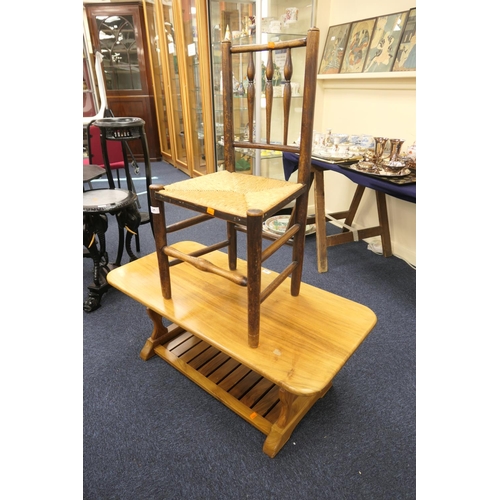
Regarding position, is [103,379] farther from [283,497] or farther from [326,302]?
[326,302]

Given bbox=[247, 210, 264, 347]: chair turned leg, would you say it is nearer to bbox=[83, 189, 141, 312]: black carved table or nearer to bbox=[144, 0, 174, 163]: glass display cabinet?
bbox=[83, 189, 141, 312]: black carved table

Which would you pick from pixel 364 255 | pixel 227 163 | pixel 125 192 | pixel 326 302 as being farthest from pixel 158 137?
pixel 326 302

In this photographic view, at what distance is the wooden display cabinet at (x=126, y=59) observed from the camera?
14.4 feet

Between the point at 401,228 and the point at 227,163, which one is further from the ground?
the point at 227,163

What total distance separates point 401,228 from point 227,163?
1.48m

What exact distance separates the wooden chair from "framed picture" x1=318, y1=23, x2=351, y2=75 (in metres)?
1.49

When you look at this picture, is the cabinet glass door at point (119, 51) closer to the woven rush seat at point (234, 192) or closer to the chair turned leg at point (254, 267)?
the woven rush seat at point (234, 192)

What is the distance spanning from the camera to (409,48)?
1824mm

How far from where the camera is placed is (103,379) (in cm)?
133

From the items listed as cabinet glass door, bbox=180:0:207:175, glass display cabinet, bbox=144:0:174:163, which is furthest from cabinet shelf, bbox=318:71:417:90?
glass display cabinet, bbox=144:0:174:163

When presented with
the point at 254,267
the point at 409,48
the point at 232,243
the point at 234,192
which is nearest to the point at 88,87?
the point at 409,48

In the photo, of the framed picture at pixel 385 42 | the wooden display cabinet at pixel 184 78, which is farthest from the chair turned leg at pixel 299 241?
the wooden display cabinet at pixel 184 78

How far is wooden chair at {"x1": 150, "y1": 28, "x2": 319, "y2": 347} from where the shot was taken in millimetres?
862

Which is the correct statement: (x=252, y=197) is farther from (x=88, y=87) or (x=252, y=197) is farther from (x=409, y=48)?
(x=88, y=87)
